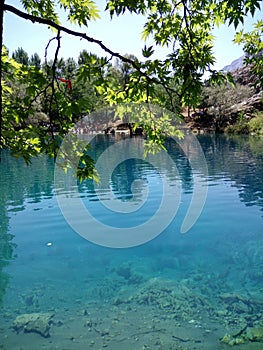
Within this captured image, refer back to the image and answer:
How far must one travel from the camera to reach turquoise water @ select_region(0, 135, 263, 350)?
780 cm

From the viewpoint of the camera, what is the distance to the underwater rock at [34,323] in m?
8.10

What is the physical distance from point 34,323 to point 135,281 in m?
3.51

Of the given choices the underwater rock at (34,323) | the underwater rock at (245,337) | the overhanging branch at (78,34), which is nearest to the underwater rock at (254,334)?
the underwater rock at (245,337)

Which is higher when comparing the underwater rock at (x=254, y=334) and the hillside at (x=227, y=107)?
the hillside at (x=227, y=107)

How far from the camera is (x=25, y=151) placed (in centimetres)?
527

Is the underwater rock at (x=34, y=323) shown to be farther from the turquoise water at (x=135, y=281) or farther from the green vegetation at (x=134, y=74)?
the green vegetation at (x=134, y=74)

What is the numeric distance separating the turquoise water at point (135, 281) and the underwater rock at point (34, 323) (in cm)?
3

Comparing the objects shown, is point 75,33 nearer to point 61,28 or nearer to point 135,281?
point 61,28

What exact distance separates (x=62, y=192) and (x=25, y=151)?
1735 cm

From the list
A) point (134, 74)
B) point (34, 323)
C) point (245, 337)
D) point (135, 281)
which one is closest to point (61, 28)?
point (134, 74)

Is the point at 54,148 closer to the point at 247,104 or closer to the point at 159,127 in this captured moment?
the point at 159,127

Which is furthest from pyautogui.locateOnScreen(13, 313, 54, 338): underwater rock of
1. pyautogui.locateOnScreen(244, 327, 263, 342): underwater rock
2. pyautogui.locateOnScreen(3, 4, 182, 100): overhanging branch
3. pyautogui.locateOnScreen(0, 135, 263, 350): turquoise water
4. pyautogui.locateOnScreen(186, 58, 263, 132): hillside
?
pyautogui.locateOnScreen(186, 58, 263, 132): hillside

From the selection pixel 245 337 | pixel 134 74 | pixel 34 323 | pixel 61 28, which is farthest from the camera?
pixel 34 323

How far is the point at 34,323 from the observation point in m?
8.36
